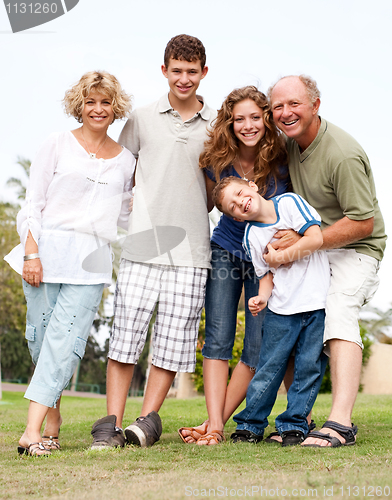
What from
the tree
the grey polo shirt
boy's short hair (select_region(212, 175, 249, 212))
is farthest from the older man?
the tree

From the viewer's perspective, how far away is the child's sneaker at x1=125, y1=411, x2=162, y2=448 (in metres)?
3.41

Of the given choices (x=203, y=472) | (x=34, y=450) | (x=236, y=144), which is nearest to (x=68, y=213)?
(x=236, y=144)

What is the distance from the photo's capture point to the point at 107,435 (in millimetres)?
3348

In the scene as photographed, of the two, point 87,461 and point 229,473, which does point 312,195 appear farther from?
point 87,461

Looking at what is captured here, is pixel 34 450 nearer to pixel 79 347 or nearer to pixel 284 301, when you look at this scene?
pixel 79 347

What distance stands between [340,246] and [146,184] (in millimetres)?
1383

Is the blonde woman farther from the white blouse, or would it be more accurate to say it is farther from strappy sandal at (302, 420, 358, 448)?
strappy sandal at (302, 420, 358, 448)

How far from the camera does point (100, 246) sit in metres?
3.64

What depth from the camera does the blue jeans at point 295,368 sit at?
3379 millimetres

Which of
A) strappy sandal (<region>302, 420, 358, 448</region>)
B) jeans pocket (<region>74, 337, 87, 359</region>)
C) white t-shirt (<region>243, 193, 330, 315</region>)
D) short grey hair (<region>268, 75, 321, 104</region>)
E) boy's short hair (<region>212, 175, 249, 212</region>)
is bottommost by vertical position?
strappy sandal (<region>302, 420, 358, 448</region>)

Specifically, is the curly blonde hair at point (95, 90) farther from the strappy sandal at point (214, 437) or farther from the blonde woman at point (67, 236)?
the strappy sandal at point (214, 437)

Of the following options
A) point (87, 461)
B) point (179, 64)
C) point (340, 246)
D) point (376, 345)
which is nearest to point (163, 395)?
point (87, 461)

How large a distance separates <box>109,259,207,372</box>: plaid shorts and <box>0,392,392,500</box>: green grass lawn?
23.5 inches

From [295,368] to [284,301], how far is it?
0.43 metres
